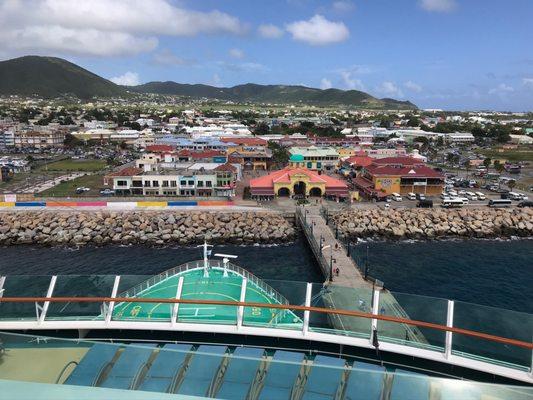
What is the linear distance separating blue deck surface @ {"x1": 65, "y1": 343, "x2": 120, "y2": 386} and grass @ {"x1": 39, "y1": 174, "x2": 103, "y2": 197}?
1502 inches

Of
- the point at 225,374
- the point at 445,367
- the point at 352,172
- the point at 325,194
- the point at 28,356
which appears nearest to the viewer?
the point at 225,374

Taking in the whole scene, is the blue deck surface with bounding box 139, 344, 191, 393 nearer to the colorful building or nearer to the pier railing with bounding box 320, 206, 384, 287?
the pier railing with bounding box 320, 206, 384, 287

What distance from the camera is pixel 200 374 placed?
15.3 ft

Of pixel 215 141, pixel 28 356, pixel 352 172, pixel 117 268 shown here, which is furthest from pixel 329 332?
pixel 215 141

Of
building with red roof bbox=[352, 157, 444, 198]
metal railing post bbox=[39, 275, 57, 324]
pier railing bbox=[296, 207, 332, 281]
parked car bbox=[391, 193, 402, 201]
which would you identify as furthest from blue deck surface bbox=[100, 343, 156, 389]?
parked car bbox=[391, 193, 402, 201]

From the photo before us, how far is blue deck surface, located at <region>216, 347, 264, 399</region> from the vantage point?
436 cm

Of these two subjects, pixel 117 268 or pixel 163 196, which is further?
pixel 163 196

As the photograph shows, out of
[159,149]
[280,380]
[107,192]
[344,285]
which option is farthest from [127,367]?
[159,149]

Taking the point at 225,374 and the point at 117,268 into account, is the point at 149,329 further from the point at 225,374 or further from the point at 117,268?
the point at 117,268

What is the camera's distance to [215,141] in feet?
214

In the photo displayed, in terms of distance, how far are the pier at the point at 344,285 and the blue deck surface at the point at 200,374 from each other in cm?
382

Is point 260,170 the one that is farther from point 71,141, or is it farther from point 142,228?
point 71,141

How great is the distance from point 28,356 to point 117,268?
21.8 m

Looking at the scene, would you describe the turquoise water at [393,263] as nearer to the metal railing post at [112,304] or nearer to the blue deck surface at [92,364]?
the metal railing post at [112,304]
